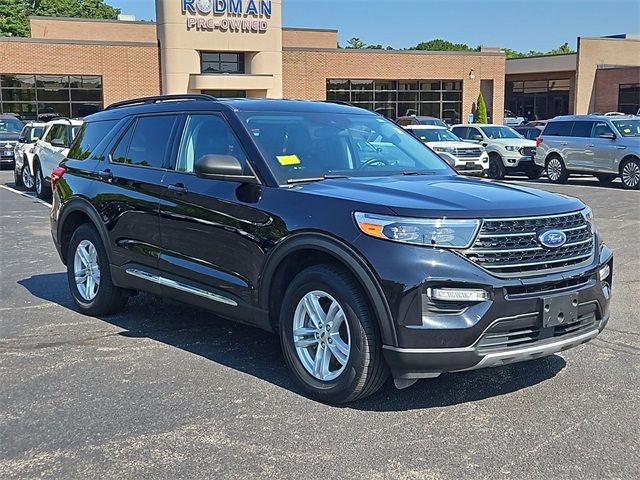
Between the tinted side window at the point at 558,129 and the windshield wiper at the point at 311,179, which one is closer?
the windshield wiper at the point at 311,179

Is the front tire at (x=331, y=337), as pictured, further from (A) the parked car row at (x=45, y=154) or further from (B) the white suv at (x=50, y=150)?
(B) the white suv at (x=50, y=150)

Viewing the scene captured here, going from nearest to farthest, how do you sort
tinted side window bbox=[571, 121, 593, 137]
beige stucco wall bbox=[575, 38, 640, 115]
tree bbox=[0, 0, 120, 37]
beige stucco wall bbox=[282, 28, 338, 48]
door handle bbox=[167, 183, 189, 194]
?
door handle bbox=[167, 183, 189, 194] < tinted side window bbox=[571, 121, 593, 137] < beige stucco wall bbox=[575, 38, 640, 115] < beige stucco wall bbox=[282, 28, 338, 48] < tree bbox=[0, 0, 120, 37]

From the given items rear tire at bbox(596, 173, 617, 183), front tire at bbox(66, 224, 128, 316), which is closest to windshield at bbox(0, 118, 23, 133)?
rear tire at bbox(596, 173, 617, 183)

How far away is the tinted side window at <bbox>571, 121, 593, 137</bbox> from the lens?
20.2 m

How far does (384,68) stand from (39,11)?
45.9 m

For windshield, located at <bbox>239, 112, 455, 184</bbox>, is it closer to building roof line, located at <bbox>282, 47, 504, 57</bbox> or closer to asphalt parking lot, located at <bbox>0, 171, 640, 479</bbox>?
asphalt parking lot, located at <bbox>0, 171, 640, 479</bbox>

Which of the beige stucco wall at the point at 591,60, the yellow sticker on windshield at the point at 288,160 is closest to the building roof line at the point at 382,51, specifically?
the beige stucco wall at the point at 591,60

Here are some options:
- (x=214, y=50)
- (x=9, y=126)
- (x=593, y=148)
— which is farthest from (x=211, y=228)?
(x=214, y=50)

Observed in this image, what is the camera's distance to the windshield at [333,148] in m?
5.14

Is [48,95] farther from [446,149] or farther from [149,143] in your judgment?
[149,143]

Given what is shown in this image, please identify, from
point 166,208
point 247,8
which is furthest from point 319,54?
point 166,208

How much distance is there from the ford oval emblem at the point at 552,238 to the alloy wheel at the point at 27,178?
51.5 ft

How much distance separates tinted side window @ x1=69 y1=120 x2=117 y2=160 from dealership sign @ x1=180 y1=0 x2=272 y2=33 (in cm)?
3396

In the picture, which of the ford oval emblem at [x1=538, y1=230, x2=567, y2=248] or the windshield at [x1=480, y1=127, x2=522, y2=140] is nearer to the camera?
the ford oval emblem at [x1=538, y1=230, x2=567, y2=248]
